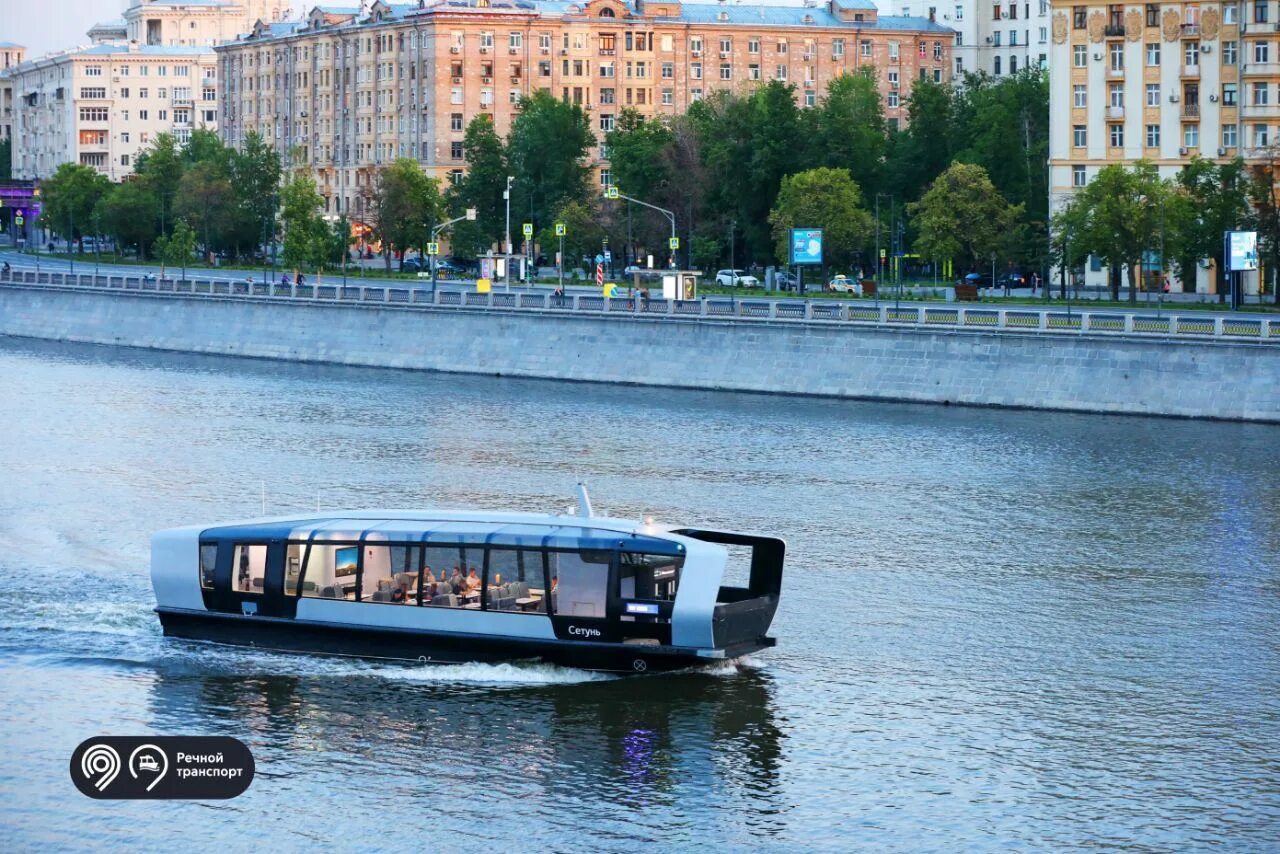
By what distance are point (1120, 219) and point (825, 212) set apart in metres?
21.2

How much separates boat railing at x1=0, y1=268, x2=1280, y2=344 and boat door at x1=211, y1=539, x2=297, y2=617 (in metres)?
45.1

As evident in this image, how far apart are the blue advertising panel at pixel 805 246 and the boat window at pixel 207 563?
67.7 meters

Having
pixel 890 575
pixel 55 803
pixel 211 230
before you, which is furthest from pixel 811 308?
pixel 211 230

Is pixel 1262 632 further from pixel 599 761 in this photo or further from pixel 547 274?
pixel 547 274

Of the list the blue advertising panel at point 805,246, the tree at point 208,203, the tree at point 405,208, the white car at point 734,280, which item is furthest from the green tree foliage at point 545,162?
the blue advertising panel at point 805,246

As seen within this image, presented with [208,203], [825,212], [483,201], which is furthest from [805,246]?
[208,203]

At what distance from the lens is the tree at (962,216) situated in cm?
11600

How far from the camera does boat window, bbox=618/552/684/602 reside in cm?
3609

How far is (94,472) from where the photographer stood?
61.9 meters

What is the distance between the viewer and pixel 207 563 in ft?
128

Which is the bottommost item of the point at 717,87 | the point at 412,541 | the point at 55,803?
the point at 55,803

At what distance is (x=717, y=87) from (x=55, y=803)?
507 ft

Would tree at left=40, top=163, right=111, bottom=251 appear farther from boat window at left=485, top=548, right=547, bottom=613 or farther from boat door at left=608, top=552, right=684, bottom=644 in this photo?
boat door at left=608, top=552, right=684, bottom=644

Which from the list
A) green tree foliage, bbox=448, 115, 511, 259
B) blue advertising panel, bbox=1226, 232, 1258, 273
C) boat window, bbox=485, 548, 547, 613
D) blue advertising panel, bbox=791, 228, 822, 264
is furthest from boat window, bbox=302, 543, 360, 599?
green tree foliage, bbox=448, 115, 511, 259
